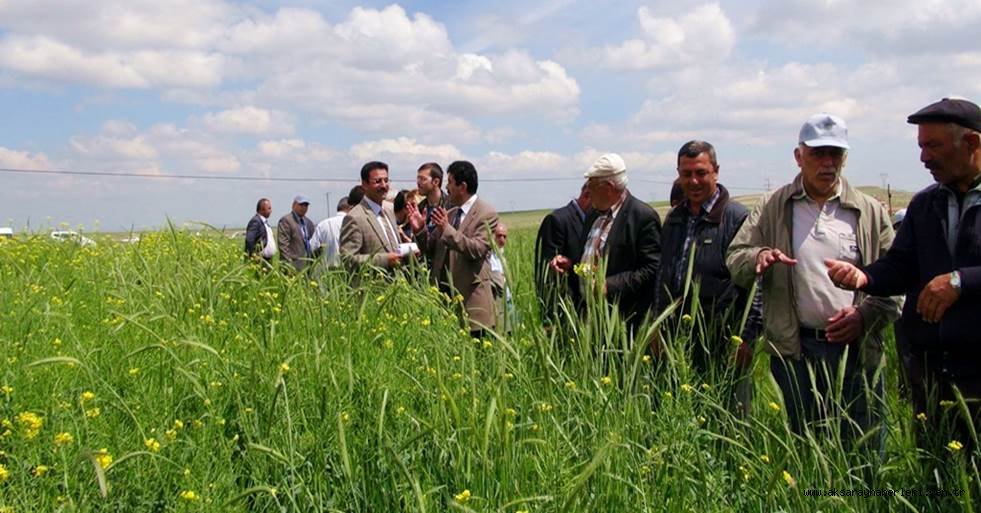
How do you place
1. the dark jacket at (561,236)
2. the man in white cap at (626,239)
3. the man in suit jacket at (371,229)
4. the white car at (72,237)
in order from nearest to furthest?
1. the man in white cap at (626,239)
2. the dark jacket at (561,236)
3. the man in suit jacket at (371,229)
4. the white car at (72,237)

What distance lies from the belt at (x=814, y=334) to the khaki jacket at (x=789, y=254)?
0.11 ft

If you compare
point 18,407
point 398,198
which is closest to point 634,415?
point 18,407

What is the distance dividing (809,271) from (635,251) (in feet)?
3.35

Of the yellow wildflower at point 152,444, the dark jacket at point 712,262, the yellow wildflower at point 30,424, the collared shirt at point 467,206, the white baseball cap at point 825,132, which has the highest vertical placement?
Answer: the white baseball cap at point 825,132

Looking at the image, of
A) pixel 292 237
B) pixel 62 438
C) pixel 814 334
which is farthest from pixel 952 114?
pixel 292 237

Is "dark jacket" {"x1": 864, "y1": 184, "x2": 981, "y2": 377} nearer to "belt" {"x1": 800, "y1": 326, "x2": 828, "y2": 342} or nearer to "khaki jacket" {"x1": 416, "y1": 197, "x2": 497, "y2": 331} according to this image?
"belt" {"x1": 800, "y1": 326, "x2": 828, "y2": 342}

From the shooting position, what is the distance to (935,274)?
305 cm

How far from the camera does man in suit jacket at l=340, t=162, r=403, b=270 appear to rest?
18.8 feet

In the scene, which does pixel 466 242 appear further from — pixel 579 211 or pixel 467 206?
pixel 579 211

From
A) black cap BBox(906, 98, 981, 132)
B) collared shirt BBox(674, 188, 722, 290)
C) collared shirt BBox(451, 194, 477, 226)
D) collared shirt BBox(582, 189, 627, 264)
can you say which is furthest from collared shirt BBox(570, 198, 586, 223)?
black cap BBox(906, 98, 981, 132)

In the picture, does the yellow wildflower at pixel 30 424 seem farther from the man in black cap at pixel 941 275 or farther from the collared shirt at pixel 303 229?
the collared shirt at pixel 303 229

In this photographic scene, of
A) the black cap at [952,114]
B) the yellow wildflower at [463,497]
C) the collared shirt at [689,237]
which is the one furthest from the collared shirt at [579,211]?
the yellow wildflower at [463,497]

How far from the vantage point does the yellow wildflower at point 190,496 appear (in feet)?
6.91

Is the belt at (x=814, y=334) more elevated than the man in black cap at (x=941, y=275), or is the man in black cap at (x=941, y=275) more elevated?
the man in black cap at (x=941, y=275)
